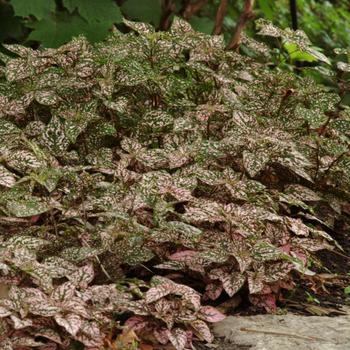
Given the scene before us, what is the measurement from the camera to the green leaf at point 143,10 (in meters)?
4.22

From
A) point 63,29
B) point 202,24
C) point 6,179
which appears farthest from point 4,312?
point 202,24

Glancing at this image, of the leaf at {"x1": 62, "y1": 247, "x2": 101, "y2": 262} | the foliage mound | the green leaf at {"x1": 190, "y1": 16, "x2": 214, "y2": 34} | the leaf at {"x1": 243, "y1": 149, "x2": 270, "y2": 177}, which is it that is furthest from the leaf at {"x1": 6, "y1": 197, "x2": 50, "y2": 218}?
the green leaf at {"x1": 190, "y1": 16, "x2": 214, "y2": 34}

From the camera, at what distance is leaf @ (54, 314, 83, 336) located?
1.91 meters

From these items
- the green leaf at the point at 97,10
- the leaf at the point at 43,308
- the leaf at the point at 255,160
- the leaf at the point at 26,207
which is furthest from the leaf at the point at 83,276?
the green leaf at the point at 97,10

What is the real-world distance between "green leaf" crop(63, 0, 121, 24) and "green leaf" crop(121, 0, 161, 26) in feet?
0.97

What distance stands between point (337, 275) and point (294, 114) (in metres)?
0.69

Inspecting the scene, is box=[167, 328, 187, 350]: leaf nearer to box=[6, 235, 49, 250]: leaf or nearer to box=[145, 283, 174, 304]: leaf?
box=[145, 283, 174, 304]: leaf

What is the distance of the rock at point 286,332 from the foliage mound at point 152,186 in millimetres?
78

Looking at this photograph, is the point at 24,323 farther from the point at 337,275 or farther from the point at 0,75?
the point at 0,75

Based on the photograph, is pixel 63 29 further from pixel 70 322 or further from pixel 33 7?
pixel 70 322

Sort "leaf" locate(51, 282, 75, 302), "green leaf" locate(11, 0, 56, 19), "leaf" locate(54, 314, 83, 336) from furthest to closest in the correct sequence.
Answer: "green leaf" locate(11, 0, 56, 19) < "leaf" locate(51, 282, 75, 302) < "leaf" locate(54, 314, 83, 336)

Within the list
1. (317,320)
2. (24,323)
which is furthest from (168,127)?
(24,323)

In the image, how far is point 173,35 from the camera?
3100 millimetres

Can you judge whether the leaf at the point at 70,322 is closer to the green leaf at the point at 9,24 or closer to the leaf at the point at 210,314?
the leaf at the point at 210,314
